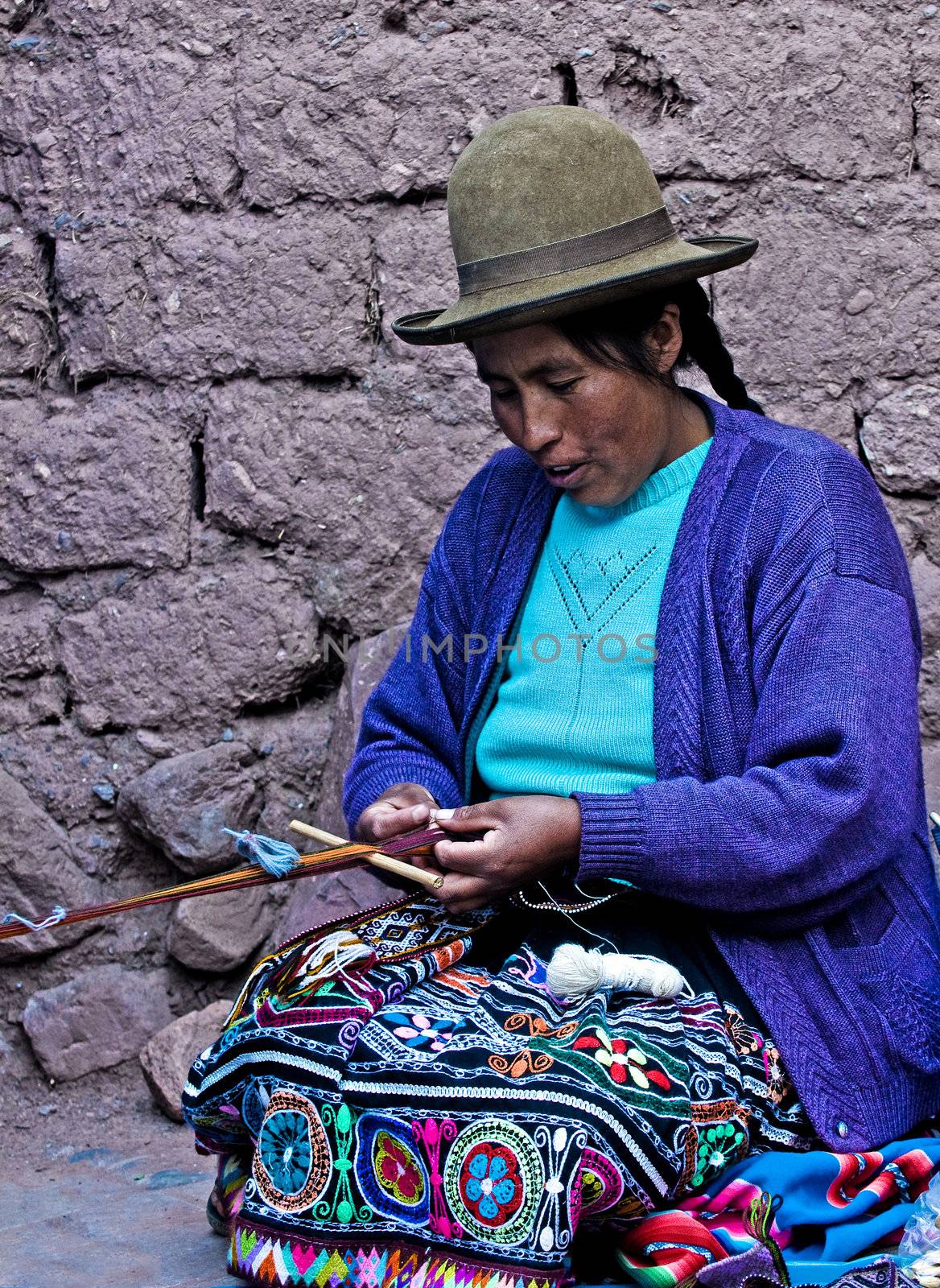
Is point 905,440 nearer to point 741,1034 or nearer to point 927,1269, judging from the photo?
point 741,1034

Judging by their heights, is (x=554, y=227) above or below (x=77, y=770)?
above

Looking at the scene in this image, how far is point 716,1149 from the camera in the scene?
6.62 feet

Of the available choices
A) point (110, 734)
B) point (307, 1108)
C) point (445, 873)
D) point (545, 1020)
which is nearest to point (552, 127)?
point (445, 873)

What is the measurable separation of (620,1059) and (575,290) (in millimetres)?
1040

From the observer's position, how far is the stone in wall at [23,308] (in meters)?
3.28

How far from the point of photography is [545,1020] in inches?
82.1

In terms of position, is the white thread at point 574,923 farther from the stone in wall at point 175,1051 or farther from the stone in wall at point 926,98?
the stone in wall at point 926,98

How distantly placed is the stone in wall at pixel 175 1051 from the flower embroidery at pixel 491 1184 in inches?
51.5

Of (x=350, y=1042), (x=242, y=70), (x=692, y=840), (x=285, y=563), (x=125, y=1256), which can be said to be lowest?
(x=125, y=1256)

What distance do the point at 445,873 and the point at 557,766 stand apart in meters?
0.25

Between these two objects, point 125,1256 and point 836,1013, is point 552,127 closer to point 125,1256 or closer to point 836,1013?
point 836,1013

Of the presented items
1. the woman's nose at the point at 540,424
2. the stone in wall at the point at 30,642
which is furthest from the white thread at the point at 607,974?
the stone in wall at the point at 30,642

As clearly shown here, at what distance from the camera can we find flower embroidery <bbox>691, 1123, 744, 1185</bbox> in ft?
6.54

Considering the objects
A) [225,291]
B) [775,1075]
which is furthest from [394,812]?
[225,291]
